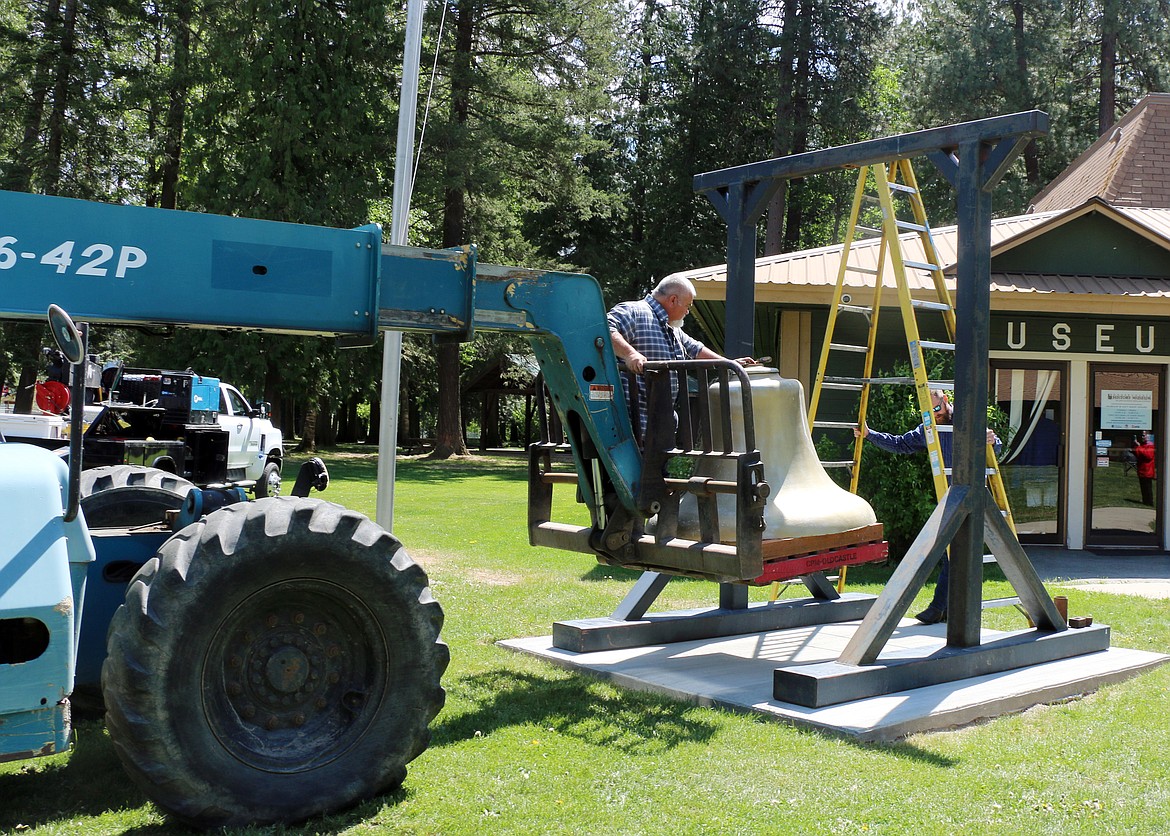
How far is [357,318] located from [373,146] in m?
26.5

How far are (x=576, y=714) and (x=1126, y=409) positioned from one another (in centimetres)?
1072

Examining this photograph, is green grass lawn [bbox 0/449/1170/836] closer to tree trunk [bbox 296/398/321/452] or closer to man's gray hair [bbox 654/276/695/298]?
man's gray hair [bbox 654/276/695/298]

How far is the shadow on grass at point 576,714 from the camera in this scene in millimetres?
5379

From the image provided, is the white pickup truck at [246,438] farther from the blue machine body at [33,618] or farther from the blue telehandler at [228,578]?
the blue machine body at [33,618]

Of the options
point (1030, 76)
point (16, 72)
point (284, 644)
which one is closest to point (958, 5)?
point (1030, 76)

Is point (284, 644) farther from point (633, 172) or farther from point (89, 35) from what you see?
point (633, 172)

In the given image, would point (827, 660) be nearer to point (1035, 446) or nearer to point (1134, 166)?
point (1035, 446)

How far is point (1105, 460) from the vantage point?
1379cm

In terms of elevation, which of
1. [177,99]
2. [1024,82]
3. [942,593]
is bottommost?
[942,593]

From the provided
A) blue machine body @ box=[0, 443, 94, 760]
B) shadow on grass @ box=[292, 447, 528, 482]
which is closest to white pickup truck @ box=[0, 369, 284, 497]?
shadow on grass @ box=[292, 447, 528, 482]

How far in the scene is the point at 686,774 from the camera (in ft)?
15.8

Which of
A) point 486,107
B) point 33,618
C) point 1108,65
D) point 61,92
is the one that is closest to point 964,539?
point 33,618

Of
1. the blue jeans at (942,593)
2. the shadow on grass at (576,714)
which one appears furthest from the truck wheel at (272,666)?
the blue jeans at (942,593)

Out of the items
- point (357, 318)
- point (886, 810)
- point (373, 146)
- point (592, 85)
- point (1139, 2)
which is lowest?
point (886, 810)
